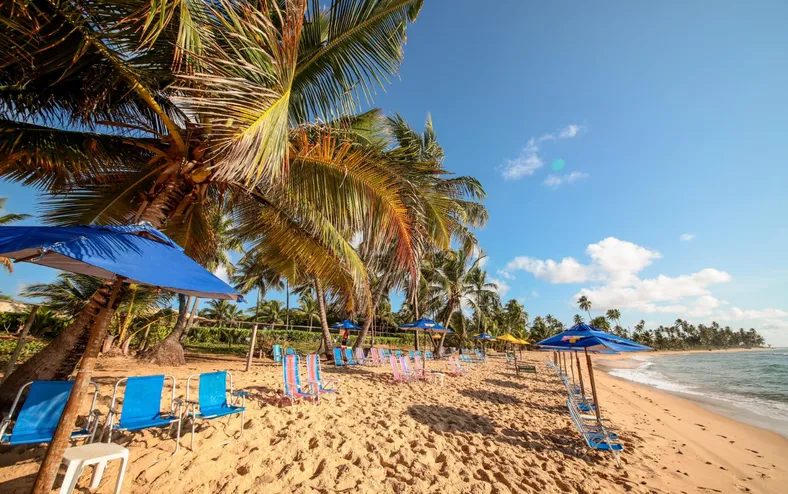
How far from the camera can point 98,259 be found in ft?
7.08

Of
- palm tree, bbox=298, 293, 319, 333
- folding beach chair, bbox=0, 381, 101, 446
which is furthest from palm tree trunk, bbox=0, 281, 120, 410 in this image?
palm tree, bbox=298, 293, 319, 333

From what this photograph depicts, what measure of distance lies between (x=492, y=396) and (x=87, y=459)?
826cm

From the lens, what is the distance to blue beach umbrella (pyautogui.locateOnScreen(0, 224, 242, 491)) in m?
2.09

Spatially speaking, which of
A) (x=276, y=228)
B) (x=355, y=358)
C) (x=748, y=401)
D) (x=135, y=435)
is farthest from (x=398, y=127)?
(x=748, y=401)

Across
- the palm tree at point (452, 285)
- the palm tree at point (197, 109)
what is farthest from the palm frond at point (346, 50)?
the palm tree at point (452, 285)

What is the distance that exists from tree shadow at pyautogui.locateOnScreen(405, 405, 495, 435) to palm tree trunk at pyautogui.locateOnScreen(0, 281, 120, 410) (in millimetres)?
4720

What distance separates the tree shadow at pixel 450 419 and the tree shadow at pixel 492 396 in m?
1.77

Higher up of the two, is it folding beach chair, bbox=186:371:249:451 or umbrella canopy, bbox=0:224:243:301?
umbrella canopy, bbox=0:224:243:301

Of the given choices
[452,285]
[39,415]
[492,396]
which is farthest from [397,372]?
[452,285]

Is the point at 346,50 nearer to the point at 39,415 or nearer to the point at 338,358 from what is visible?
the point at 39,415

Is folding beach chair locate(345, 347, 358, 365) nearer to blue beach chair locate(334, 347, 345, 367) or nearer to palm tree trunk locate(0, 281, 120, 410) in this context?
blue beach chair locate(334, 347, 345, 367)

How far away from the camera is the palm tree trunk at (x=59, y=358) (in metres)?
3.16

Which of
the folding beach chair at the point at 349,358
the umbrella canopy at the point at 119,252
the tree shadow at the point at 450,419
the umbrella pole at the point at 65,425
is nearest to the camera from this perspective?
the umbrella canopy at the point at 119,252

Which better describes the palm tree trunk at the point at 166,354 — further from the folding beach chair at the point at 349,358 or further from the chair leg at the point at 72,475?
the chair leg at the point at 72,475
